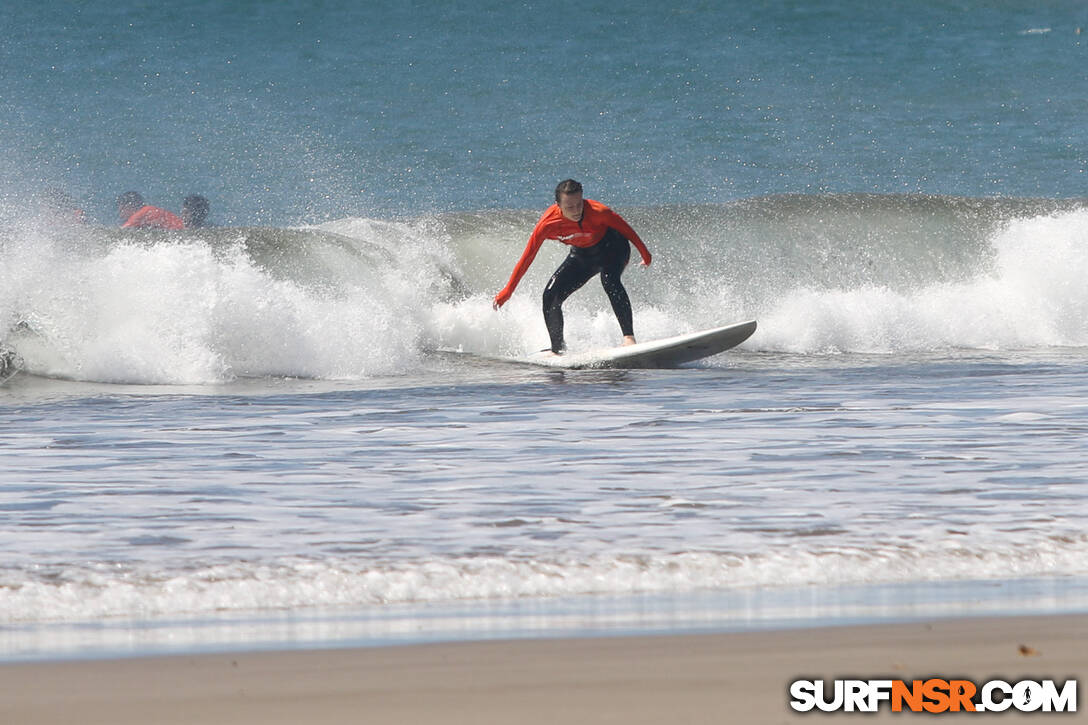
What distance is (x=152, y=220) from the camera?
20.9m

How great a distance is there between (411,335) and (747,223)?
23.0 feet

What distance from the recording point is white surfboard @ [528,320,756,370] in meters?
12.5

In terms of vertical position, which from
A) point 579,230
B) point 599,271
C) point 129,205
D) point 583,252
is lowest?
point 599,271

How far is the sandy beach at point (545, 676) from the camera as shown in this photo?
3654 mm

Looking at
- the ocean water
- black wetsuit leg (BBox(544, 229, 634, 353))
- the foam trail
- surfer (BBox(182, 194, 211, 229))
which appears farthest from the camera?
surfer (BBox(182, 194, 211, 229))

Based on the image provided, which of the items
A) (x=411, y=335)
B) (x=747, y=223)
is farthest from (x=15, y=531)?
(x=747, y=223)

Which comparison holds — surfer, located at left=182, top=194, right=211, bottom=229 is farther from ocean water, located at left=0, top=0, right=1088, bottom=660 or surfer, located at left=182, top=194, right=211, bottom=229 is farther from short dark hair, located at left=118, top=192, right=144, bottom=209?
ocean water, located at left=0, top=0, right=1088, bottom=660

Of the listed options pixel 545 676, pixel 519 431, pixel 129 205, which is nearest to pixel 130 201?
pixel 129 205

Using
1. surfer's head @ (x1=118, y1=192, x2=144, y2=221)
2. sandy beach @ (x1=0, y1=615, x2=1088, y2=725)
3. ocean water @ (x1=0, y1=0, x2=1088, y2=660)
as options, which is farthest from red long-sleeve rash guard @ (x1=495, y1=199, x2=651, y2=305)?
surfer's head @ (x1=118, y1=192, x2=144, y2=221)

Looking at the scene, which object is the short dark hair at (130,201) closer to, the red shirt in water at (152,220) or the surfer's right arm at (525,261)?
the red shirt in water at (152,220)

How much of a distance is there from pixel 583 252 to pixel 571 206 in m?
0.49

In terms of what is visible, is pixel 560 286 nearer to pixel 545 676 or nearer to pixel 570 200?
pixel 570 200

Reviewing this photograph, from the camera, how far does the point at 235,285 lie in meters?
13.6

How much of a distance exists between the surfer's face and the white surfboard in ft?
3.39
